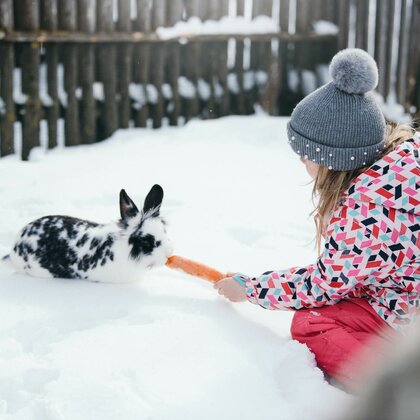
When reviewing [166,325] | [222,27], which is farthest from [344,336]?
[222,27]

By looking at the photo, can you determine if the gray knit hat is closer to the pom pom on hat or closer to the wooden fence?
the pom pom on hat

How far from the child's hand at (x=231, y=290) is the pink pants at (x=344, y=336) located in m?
0.29

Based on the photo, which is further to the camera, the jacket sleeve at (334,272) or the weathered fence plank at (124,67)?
the weathered fence plank at (124,67)

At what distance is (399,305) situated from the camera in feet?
7.31

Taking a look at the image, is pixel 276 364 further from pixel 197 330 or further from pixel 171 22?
pixel 171 22

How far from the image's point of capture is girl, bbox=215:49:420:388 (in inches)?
86.2

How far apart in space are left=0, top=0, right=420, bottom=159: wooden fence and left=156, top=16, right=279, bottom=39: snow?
37mm

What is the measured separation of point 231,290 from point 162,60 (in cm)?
404

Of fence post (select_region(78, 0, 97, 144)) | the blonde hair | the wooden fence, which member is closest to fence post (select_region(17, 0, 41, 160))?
the wooden fence

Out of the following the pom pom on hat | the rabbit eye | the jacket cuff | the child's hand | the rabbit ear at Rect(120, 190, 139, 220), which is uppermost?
the pom pom on hat

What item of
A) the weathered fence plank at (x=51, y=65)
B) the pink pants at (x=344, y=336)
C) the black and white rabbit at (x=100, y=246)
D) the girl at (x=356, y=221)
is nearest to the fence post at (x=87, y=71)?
the weathered fence plank at (x=51, y=65)

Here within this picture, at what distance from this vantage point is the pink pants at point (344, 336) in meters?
2.13

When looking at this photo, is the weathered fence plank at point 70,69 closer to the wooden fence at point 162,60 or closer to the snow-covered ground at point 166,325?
the wooden fence at point 162,60

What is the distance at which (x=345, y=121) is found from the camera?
2252 mm
